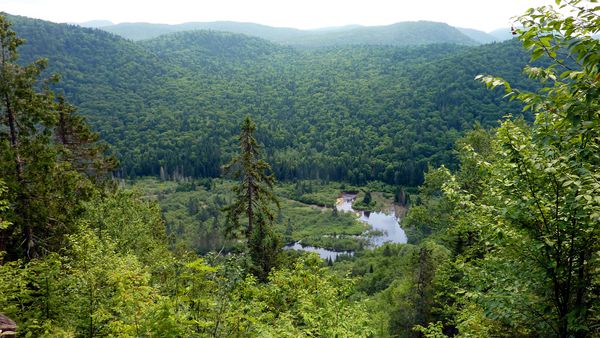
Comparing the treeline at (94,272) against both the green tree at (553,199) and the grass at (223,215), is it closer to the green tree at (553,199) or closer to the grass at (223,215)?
the green tree at (553,199)

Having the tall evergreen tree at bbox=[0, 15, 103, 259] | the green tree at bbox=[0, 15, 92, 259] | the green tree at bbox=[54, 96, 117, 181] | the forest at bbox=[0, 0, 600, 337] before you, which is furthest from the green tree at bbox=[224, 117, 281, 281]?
the green tree at bbox=[54, 96, 117, 181]

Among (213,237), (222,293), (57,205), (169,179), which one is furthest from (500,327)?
(169,179)

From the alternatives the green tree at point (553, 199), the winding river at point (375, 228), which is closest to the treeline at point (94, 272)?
the green tree at point (553, 199)

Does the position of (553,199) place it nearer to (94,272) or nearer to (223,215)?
(94,272)

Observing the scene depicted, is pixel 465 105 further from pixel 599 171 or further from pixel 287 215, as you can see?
pixel 599 171

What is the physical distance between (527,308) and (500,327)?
271cm

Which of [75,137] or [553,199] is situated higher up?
[553,199]

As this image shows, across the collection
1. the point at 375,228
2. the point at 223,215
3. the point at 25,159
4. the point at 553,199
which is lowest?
the point at 223,215

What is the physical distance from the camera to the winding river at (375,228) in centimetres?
11450

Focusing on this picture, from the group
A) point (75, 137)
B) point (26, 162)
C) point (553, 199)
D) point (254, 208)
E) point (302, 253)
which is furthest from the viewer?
point (75, 137)

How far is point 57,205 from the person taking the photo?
2020cm

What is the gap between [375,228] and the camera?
129750 millimetres

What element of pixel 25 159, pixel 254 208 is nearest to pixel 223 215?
pixel 254 208

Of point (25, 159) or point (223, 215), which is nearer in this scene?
point (25, 159)
